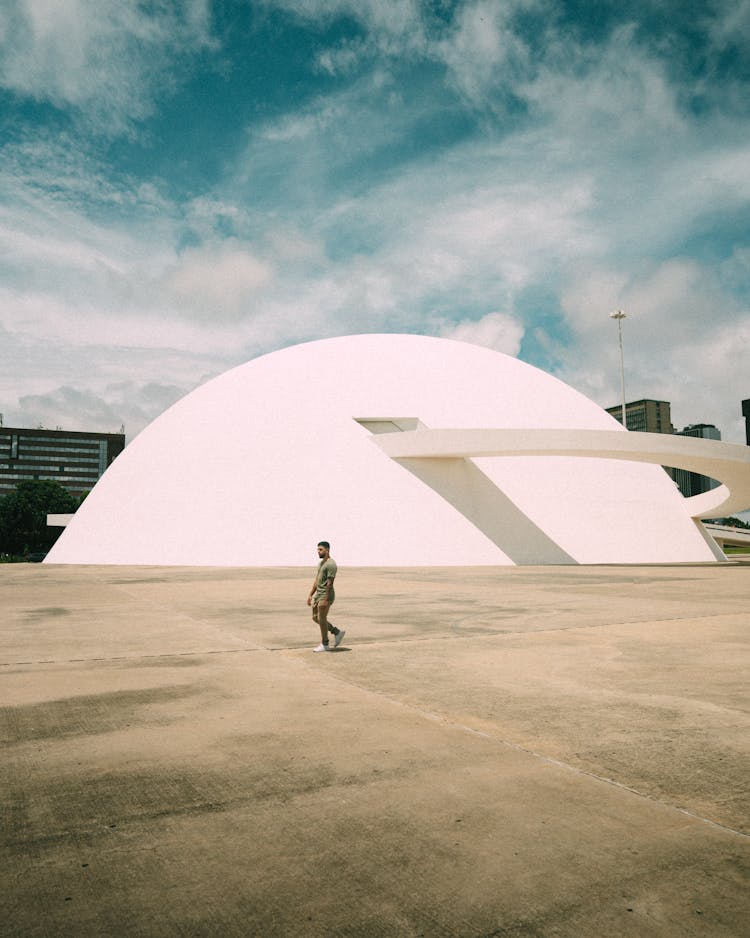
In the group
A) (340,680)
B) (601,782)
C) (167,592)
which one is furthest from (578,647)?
(167,592)

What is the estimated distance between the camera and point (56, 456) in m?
165

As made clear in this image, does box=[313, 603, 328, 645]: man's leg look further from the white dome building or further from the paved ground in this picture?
the white dome building

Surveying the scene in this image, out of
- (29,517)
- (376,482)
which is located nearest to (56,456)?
(29,517)

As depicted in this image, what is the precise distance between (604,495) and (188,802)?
3051 cm

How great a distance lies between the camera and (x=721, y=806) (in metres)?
3.79

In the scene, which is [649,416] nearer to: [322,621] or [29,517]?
[29,517]

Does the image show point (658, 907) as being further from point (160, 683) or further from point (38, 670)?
point (38, 670)

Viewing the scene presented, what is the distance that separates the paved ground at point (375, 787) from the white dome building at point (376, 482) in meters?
20.5

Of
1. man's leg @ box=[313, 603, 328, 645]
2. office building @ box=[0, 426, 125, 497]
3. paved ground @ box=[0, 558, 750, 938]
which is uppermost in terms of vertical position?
office building @ box=[0, 426, 125, 497]

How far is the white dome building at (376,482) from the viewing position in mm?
29703

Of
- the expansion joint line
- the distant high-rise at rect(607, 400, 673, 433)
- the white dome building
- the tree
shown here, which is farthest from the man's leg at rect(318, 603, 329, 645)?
Result: the distant high-rise at rect(607, 400, 673, 433)

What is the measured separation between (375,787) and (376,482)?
2663 cm

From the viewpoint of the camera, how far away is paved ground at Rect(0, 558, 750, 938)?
9.21 ft

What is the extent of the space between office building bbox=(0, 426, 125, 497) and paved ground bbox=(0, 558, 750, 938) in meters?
165
